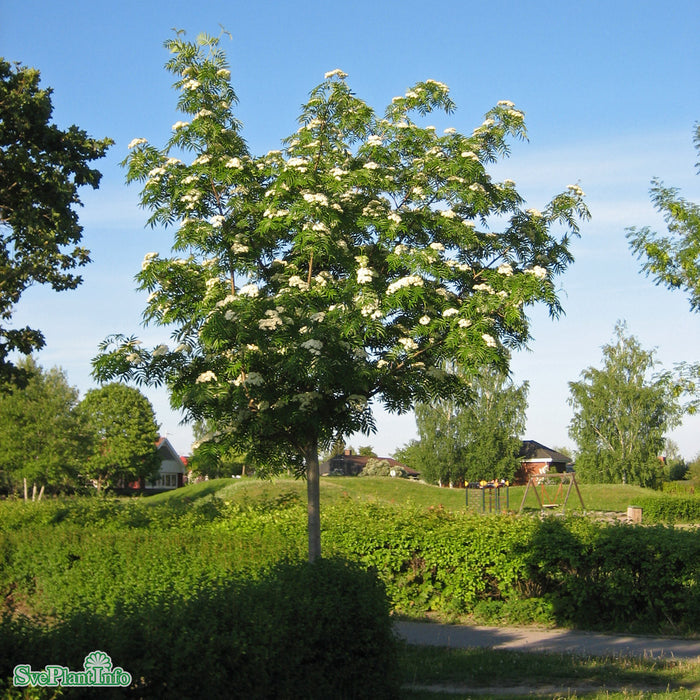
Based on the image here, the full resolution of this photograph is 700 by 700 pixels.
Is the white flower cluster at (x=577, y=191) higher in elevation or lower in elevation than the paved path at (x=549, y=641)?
higher

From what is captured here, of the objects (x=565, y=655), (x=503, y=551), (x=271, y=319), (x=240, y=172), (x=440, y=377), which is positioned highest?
(x=240, y=172)

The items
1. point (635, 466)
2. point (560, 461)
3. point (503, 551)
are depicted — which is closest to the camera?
point (503, 551)

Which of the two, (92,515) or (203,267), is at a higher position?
(203,267)

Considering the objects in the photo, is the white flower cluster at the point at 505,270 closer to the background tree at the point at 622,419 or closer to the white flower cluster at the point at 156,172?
the white flower cluster at the point at 156,172

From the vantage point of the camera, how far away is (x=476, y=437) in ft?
173

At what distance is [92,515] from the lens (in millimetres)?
16469

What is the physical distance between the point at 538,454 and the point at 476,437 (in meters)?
22.2

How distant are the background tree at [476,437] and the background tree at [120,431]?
21811 millimetres

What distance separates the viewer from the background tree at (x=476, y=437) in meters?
52.0

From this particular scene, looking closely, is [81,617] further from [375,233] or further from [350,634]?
[375,233]

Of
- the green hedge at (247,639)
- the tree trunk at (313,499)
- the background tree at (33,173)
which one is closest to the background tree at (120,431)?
the background tree at (33,173)

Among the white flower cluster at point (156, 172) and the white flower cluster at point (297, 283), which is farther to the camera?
the white flower cluster at point (156, 172)

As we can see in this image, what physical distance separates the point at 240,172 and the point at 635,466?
46.5 meters

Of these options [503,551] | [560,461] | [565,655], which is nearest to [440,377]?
[565,655]
